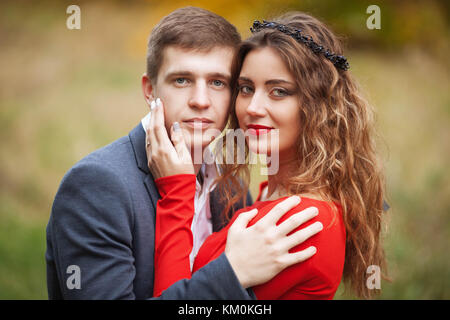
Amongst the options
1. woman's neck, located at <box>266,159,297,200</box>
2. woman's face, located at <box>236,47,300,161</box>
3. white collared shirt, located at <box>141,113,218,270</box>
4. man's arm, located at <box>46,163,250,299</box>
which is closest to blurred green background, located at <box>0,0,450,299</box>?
white collared shirt, located at <box>141,113,218,270</box>

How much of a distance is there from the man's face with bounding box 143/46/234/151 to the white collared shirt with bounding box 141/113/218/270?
365 millimetres

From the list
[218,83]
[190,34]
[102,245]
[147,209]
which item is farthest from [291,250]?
[190,34]

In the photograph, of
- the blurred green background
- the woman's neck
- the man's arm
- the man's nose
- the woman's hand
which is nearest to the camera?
the man's arm

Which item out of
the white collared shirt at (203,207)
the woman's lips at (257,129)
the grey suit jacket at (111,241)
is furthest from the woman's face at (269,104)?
the grey suit jacket at (111,241)

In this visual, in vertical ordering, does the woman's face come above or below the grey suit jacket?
above

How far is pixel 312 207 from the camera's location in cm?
165

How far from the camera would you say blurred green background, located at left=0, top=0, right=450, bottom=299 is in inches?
183

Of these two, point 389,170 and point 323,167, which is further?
point 389,170

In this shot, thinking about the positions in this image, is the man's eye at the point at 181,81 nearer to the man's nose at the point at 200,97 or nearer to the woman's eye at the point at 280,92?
the man's nose at the point at 200,97

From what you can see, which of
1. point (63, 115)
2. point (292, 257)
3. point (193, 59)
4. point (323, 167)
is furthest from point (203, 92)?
point (63, 115)

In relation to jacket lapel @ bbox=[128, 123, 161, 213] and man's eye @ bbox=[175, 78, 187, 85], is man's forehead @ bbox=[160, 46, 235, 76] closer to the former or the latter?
man's eye @ bbox=[175, 78, 187, 85]

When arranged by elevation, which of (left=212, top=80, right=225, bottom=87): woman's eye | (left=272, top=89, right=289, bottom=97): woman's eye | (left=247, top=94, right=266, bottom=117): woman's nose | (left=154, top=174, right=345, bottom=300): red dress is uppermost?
(left=212, top=80, right=225, bottom=87): woman's eye
